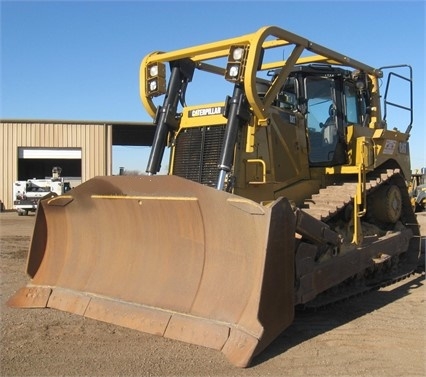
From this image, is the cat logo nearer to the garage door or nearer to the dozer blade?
the dozer blade

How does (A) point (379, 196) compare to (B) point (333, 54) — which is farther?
(A) point (379, 196)

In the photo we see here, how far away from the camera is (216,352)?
461 cm

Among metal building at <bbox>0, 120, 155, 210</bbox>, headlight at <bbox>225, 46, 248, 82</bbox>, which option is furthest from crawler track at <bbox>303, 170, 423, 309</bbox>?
metal building at <bbox>0, 120, 155, 210</bbox>

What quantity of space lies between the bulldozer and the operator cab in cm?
2

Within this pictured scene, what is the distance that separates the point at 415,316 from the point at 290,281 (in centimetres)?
197

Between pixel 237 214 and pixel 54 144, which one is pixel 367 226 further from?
pixel 54 144

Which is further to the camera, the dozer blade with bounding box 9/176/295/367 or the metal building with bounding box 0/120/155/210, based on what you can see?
the metal building with bounding box 0/120/155/210

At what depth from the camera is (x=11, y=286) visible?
24.5ft

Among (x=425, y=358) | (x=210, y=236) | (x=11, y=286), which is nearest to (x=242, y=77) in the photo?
(x=210, y=236)

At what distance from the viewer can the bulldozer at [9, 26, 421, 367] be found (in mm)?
4809

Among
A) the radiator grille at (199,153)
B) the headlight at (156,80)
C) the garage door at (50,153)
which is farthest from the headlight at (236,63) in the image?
the garage door at (50,153)

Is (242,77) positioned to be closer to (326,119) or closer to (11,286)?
(326,119)

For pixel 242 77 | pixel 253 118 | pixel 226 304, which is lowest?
pixel 226 304

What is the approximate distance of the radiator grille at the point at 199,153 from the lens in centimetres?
603
